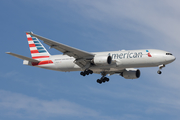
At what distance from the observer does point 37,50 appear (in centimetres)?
5556

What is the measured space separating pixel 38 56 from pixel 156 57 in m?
19.8

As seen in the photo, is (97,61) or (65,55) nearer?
(97,61)

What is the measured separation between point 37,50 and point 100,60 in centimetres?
1363

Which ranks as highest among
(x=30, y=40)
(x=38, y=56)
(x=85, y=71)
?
(x=30, y=40)

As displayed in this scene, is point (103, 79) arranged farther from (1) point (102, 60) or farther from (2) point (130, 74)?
(1) point (102, 60)

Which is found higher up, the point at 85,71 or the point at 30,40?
the point at 30,40

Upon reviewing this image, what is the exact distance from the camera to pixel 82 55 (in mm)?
48062

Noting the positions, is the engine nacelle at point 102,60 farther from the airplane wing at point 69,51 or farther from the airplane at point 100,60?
the airplane wing at point 69,51

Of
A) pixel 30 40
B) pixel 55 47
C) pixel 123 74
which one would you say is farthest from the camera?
pixel 30 40

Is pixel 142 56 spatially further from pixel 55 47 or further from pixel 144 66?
pixel 55 47

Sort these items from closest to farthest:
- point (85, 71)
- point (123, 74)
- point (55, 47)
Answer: point (55, 47) < point (85, 71) < point (123, 74)

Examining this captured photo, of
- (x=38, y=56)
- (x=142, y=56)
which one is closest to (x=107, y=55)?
(x=142, y=56)

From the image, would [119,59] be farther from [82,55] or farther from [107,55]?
[82,55]

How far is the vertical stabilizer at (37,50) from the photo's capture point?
177 feet
